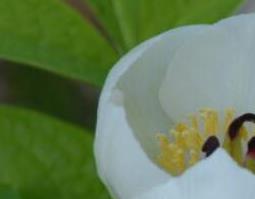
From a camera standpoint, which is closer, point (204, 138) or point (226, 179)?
point (226, 179)

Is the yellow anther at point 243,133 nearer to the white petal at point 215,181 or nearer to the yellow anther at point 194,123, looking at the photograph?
the yellow anther at point 194,123

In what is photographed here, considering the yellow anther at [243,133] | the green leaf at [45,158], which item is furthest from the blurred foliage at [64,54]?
the yellow anther at [243,133]

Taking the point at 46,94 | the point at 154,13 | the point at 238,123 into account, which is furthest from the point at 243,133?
the point at 46,94

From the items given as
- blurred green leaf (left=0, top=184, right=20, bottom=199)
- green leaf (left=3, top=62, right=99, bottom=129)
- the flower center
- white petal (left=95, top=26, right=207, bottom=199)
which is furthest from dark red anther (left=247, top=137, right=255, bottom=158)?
green leaf (left=3, top=62, right=99, bottom=129)

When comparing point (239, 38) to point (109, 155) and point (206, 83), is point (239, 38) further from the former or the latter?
point (109, 155)

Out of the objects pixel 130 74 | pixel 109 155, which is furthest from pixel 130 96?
pixel 109 155

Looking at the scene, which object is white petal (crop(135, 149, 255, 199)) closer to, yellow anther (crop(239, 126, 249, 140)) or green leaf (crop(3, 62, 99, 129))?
yellow anther (crop(239, 126, 249, 140))

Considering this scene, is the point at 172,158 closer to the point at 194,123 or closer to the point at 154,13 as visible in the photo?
the point at 194,123
